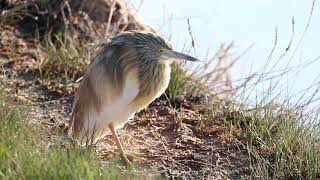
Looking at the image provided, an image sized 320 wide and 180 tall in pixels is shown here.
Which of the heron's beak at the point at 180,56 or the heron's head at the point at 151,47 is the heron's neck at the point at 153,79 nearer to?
the heron's head at the point at 151,47

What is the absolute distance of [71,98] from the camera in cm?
680

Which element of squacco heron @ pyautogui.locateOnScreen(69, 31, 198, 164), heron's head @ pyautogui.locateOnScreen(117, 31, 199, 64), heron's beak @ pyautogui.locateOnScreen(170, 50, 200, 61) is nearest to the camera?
heron's beak @ pyautogui.locateOnScreen(170, 50, 200, 61)

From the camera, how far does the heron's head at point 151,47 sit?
5.70m

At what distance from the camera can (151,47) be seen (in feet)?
18.8

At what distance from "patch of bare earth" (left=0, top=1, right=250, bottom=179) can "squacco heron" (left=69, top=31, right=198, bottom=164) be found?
0.58ft

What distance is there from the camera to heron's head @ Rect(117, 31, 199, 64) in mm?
5695

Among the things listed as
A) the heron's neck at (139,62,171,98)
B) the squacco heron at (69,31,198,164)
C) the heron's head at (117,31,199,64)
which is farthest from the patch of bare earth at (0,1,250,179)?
the heron's head at (117,31,199,64)

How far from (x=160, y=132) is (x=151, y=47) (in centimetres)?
76

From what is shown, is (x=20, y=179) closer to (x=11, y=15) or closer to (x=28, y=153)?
(x=28, y=153)

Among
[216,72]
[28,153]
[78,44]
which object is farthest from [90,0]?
[28,153]

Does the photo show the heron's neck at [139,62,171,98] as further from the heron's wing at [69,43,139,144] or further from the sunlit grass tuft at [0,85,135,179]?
the sunlit grass tuft at [0,85,135,179]

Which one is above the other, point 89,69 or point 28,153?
point 89,69

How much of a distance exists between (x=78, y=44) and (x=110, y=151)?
2.21m

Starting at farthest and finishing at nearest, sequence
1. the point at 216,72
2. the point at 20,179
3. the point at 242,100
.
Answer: the point at 216,72
the point at 242,100
the point at 20,179
